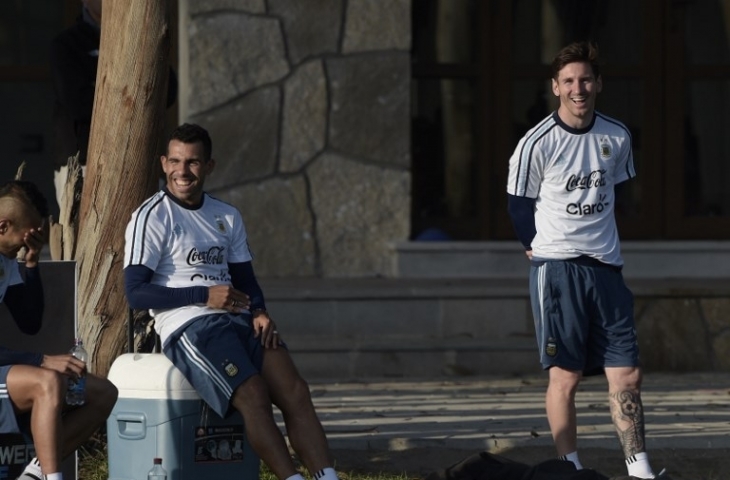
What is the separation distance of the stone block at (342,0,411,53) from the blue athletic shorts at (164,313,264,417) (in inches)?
188

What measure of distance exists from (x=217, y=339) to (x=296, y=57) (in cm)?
489

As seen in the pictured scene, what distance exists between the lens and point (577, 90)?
255 inches

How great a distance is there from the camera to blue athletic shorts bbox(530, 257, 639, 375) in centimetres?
650

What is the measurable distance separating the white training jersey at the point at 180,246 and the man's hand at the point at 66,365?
406 mm

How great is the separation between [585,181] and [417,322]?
3.69 m

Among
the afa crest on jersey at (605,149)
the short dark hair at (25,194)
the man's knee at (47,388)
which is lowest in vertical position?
the man's knee at (47,388)

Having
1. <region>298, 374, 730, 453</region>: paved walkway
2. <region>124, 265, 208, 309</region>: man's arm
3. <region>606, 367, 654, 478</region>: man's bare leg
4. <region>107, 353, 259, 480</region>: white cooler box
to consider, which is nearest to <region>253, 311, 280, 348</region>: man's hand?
<region>124, 265, 208, 309</region>: man's arm

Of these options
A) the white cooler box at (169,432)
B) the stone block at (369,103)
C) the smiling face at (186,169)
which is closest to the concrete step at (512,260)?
the stone block at (369,103)

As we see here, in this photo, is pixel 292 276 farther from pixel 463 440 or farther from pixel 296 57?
pixel 463 440

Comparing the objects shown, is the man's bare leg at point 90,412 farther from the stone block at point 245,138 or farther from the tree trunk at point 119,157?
the stone block at point 245,138

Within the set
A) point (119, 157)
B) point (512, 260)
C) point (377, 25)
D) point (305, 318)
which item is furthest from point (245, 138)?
point (119, 157)

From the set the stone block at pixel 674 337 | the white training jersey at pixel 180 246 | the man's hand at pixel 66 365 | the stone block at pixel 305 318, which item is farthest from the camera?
the stone block at pixel 674 337

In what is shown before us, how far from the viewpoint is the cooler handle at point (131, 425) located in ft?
19.4

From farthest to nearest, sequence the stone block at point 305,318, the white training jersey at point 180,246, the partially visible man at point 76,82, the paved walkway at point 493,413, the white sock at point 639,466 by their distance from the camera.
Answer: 1. the stone block at point 305,318
2. the partially visible man at point 76,82
3. the paved walkway at point 493,413
4. the white sock at point 639,466
5. the white training jersey at point 180,246
